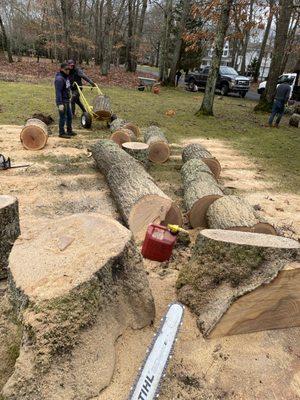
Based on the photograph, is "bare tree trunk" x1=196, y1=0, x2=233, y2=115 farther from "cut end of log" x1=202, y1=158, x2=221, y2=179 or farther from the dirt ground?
the dirt ground

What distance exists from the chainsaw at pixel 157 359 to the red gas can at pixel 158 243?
1.14m

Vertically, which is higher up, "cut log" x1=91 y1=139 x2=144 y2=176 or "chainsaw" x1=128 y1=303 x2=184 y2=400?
"cut log" x1=91 y1=139 x2=144 y2=176

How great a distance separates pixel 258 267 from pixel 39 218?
315 centimetres

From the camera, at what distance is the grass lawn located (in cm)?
879

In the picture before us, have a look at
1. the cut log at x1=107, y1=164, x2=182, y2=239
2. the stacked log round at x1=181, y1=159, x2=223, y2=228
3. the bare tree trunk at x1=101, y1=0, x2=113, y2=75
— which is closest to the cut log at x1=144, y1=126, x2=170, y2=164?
the stacked log round at x1=181, y1=159, x2=223, y2=228

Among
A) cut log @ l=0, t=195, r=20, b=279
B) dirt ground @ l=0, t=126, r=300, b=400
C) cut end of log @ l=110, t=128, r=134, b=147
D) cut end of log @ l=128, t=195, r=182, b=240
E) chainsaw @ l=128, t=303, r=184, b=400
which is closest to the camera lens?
chainsaw @ l=128, t=303, r=184, b=400

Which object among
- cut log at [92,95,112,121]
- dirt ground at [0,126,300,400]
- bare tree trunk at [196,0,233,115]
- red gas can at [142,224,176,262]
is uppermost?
bare tree trunk at [196,0,233,115]

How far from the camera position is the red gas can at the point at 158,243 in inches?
152

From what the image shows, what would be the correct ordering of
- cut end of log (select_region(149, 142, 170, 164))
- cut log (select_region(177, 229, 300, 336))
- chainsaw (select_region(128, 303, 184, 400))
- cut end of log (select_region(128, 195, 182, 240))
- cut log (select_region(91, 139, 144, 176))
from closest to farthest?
chainsaw (select_region(128, 303, 184, 400))
cut log (select_region(177, 229, 300, 336))
cut end of log (select_region(128, 195, 182, 240))
cut log (select_region(91, 139, 144, 176))
cut end of log (select_region(149, 142, 170, 164))

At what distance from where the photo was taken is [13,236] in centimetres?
351

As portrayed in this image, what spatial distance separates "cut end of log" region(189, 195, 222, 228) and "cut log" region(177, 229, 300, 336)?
1430 millimetres

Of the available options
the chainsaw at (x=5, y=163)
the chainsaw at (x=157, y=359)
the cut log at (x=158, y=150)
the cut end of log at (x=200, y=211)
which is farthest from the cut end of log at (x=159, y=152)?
the chainsaw at (x=157, y=359)

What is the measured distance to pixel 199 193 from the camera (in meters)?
4.88

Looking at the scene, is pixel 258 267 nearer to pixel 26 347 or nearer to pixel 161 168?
pixel 26 347
